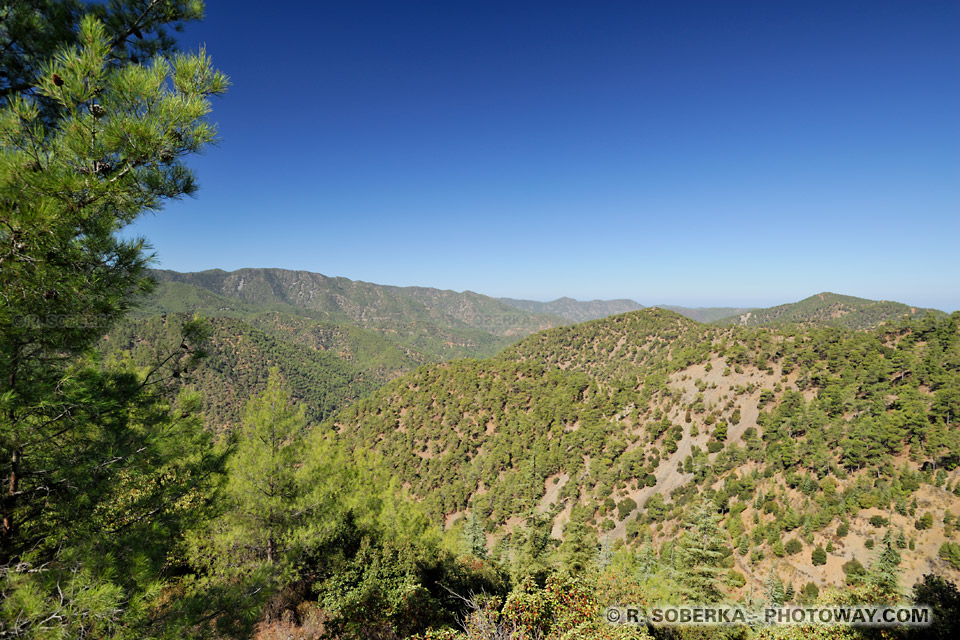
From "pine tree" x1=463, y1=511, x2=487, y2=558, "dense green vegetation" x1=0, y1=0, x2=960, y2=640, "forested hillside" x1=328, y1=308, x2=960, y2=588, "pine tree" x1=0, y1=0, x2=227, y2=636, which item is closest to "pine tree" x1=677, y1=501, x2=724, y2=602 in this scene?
"dense green vegetation" x1=0, y1=0, x2=960, y2=640

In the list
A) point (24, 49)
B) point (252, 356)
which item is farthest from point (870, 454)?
point (252, 356)

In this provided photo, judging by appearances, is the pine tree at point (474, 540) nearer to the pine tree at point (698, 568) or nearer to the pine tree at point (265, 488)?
→ the pine tree at point (698, 568)

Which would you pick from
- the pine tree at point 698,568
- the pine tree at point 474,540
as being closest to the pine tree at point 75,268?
the pine tree at point 698,568

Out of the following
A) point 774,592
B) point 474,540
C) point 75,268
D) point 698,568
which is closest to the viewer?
point 75,268

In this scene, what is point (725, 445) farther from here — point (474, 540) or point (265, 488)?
point (265, 488)

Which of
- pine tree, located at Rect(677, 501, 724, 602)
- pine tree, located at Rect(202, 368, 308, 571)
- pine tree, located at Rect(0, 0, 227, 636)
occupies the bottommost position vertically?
pine tree, located at Rect(677, 501, 724, 602)

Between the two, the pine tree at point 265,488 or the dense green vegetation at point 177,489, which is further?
the pine tree at point 265,488

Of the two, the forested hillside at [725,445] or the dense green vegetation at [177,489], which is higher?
the dense green vegetation at [177,489]

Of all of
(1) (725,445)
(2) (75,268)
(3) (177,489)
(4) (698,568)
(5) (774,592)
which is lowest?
(1) (725,445)

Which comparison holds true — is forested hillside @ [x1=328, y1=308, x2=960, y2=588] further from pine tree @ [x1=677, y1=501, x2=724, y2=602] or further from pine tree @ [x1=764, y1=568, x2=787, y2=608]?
pine tree @ [x1=677, y1=501, x2=724, y2=602]

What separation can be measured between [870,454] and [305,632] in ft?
190

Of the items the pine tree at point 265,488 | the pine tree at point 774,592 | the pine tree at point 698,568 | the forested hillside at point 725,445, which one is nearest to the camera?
the pine tree at point 265,488

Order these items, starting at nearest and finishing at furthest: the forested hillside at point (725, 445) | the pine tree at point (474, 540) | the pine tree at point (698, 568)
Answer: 1. the pine tree at point (698, 568)
2. the forested hillside at point (725, 445)
3. the pine tree at point (474, 540)

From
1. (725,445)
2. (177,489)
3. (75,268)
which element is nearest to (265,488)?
(177,489)
